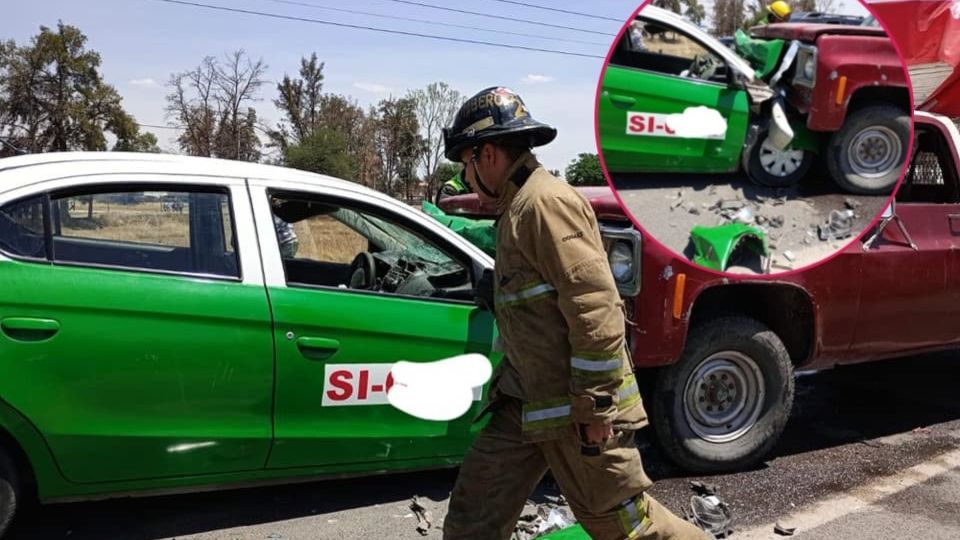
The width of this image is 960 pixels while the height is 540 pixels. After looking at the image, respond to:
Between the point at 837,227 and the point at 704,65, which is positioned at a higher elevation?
the point at 704,65

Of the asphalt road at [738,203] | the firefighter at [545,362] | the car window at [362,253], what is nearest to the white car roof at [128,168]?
the car window at [362,253]

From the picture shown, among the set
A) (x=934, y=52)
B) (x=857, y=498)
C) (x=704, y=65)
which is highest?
(x=934, y=52)

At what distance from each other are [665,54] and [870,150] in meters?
0.62

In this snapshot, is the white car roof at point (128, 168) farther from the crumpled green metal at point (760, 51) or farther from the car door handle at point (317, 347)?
the crumpled green metal at point (760, 51)

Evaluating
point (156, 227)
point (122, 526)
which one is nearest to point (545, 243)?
point (156, 227)

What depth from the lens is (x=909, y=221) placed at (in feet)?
15.5

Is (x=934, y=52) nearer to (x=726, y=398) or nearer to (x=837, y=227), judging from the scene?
(x=726, y=398)

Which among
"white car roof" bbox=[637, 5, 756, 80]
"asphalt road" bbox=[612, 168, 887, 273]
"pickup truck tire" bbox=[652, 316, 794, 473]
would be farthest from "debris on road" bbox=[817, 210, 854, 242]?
"pickup truck tire" bbox=[652, 316, 794, 473]

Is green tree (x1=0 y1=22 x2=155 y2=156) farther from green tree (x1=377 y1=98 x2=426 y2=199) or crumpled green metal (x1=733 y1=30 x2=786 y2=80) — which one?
crumpled green metal (x1=733 y1=30 x2=786 y2=80)

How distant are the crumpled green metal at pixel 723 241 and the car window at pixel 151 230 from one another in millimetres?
1949

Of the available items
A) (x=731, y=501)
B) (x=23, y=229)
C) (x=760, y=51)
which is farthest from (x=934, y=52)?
(x=23, y=229)

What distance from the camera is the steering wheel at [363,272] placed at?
13.6ft

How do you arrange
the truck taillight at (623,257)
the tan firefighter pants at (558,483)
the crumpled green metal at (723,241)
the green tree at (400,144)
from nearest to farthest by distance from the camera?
the crumpled green metal at (723,241)
the tan firefighter pants at (558,483)
the truck taillight at (623,257)
the green tree at (400,144)

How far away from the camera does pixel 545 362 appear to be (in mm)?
2543
